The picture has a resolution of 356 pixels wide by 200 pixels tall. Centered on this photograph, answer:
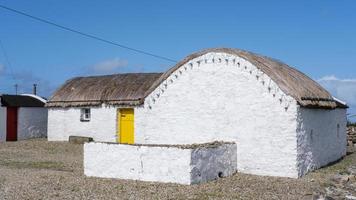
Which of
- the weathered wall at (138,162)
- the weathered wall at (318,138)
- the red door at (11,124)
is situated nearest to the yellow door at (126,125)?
the red door at (11,124)

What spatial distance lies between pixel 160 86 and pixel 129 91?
279 inches

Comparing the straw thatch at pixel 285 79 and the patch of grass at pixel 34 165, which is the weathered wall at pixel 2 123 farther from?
the straw thatch at pixel 285 79

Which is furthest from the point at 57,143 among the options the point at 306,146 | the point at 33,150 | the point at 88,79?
the point at 306,146

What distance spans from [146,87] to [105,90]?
2601mm

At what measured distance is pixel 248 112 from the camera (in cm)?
1669

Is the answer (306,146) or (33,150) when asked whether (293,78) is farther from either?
(33,150)

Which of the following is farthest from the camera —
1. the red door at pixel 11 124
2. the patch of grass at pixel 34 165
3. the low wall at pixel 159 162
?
the red door at pixel 11 124

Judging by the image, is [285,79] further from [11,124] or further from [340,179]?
[11,124]

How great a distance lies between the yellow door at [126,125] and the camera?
82.9 ft

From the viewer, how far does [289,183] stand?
48.0 feet

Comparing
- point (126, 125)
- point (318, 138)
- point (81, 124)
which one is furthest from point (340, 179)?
point (81, 124)

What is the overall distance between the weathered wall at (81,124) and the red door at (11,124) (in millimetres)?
3094

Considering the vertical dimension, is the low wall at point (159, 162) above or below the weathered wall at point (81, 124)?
below

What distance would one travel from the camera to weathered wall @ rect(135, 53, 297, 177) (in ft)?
52.7
